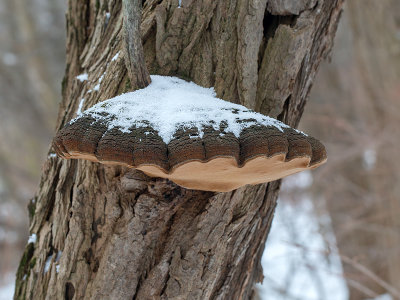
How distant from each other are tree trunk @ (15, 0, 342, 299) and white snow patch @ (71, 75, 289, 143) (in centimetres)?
20

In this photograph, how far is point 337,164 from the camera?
20.9ft

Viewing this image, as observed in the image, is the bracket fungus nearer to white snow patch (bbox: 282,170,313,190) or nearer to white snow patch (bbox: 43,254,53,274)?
white snow patch (bbox: 43,254,53,274)

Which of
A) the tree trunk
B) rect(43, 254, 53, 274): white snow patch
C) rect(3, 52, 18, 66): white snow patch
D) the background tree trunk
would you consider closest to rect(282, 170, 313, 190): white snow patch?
the background tree trunk

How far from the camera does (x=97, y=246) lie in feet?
4.69

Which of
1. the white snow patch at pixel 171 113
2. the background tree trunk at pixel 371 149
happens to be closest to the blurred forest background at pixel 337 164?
the background tree trunk at pixel 371 149

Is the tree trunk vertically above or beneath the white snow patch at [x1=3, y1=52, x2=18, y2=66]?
above

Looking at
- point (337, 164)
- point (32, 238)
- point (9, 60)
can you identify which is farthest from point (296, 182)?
point (9, 60)

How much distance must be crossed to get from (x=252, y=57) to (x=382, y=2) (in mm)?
5864

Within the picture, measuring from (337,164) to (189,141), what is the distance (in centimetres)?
581

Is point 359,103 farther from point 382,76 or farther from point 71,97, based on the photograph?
point 71,97

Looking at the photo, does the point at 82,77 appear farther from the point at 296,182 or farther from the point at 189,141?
the point at 296,182

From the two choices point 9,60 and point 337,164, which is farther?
point 9,60

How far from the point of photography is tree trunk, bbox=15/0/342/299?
1.37 m

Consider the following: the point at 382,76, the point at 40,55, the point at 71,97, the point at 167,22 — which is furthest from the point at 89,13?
the point at 40,55
